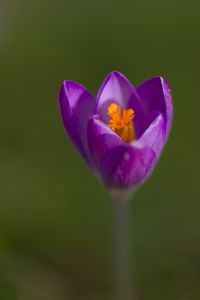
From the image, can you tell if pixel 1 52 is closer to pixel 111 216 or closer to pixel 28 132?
pixel 28 132

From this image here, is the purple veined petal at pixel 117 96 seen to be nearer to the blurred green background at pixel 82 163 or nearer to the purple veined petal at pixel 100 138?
the purple veined petal at pixel 100 138

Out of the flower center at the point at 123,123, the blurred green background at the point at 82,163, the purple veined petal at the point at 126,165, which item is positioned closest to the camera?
the purple veined petal at the point at 126,165

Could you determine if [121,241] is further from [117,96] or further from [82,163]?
[82,163]

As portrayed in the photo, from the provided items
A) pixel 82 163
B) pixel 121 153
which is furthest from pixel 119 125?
pixel 82 163

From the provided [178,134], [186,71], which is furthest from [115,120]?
[186,71]

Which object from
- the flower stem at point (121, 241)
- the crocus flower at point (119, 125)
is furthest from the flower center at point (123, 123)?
the flower stem at point (121, 241)

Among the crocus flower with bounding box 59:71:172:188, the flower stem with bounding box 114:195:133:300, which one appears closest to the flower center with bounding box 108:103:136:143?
the crocus flower with bounding box 59:71:172:188
